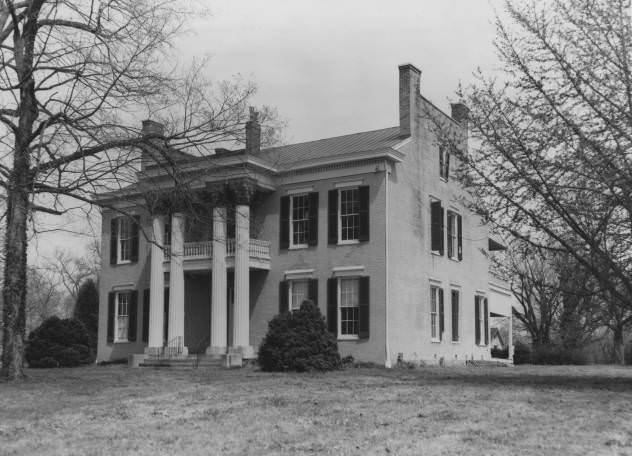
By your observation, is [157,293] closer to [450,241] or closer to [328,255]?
[328,255]

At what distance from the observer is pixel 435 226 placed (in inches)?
1252

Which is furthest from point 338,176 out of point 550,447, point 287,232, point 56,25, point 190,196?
point 550,447

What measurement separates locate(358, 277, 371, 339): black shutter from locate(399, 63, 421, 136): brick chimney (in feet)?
20.2

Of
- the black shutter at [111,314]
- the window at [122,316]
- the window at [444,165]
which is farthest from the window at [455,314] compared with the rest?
the black shutter at [111,314]

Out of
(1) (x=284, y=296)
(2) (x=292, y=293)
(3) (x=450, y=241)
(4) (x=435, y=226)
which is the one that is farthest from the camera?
(3) (x=450, y=241)

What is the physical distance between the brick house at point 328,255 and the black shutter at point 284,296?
0.17 ft

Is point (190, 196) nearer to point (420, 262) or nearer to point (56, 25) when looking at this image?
point (56, 25)

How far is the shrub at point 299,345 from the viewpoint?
21828mm

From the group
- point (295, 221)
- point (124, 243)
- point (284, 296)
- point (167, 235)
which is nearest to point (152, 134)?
point (295, 221)

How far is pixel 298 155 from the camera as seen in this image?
3234 cm

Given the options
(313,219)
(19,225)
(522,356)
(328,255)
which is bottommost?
(522,356)

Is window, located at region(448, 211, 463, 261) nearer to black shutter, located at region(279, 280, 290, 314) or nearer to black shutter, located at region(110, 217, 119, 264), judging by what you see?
black shutter, located at region(279, 280, 290, 314)

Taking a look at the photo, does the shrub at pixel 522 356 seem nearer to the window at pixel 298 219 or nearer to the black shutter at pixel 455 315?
the black shutter at pixel 455 315

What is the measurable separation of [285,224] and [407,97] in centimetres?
666
